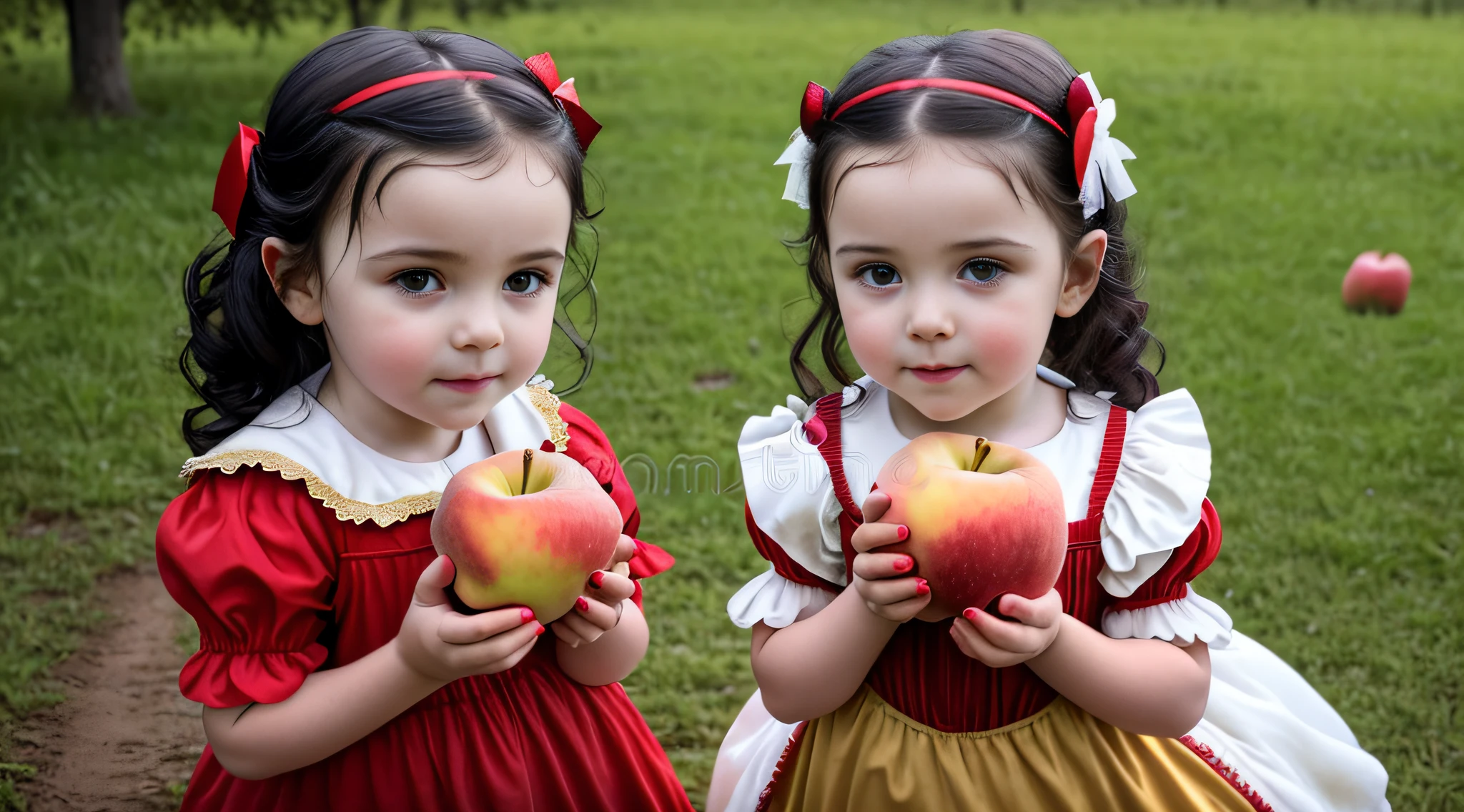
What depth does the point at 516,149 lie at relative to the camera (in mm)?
1807

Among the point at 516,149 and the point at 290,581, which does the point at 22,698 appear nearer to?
the point at 290,581

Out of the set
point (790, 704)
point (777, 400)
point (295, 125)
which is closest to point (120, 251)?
point (777, 400)

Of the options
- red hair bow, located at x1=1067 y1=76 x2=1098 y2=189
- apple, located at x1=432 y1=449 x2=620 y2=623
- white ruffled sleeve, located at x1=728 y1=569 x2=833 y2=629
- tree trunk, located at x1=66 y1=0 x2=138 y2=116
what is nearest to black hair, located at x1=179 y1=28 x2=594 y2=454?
apple, located at x1=432 y1=449 x2=620 y2=623

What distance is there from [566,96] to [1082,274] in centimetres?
81

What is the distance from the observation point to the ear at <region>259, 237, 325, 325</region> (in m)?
1.87

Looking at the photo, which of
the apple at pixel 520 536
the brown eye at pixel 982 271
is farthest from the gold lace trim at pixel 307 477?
the brown eye at pixel 982 271

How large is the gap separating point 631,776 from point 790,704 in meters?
0.39

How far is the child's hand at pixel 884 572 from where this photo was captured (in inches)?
66.7

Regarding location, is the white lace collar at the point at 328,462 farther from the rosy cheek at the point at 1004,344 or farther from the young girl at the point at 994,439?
the rosy cheek at the point at 1004,344

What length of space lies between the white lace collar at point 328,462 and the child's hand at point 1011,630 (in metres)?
0.79

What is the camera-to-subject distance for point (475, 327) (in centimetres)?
176

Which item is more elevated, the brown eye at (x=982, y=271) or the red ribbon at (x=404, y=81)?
the red ribbon at (x=404, y=81)

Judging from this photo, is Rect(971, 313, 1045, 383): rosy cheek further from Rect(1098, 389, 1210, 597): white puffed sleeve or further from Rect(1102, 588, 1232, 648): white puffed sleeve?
Rect(1102, 588, 1232, 648): white puffed sleeve

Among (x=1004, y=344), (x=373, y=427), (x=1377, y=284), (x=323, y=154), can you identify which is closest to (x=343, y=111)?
(x=323, y=154)
